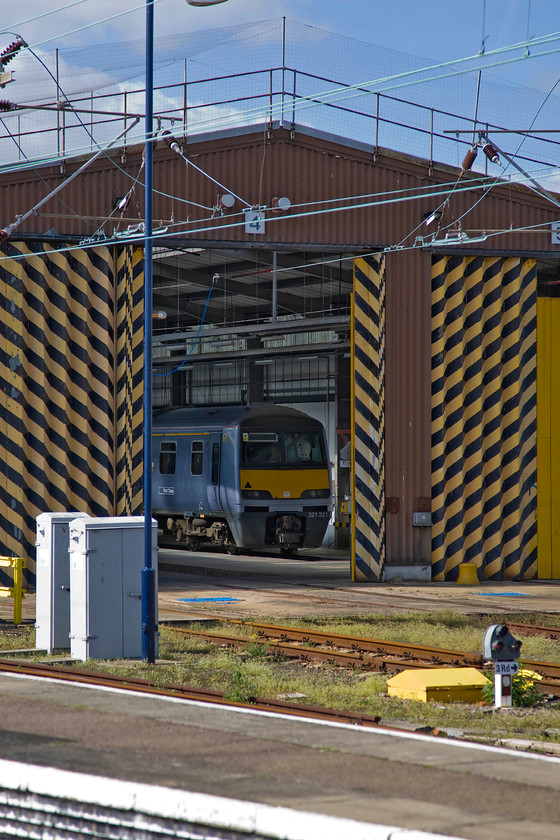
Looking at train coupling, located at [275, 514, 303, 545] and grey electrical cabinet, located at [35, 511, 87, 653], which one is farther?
train coupling, located at [275, 514, 303, 545]

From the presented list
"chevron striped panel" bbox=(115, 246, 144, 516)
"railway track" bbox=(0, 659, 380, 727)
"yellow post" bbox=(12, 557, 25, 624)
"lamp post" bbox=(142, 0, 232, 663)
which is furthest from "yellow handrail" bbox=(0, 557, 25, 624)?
"chevron striped panel" bbox=(115, 246, 144, 516)

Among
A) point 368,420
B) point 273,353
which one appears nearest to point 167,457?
point 273,353

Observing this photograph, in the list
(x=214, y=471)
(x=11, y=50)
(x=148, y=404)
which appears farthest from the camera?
(x=214, y=471)

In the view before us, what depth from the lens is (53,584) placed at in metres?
12.6

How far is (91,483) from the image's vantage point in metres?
19.6

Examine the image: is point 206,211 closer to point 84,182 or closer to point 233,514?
point 84,182

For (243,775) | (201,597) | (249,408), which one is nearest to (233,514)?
(249,408)

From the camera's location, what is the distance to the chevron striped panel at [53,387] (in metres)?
19.0

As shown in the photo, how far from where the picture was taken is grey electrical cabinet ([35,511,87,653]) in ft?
41.0

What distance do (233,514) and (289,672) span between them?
13.5 meters

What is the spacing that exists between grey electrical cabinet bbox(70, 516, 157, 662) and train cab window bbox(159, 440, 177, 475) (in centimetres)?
1541

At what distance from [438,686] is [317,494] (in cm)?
1526

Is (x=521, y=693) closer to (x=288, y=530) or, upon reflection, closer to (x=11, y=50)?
(x=11, y=50)

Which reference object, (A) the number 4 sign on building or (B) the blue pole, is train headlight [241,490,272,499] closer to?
(A) the number 4 sign on building
